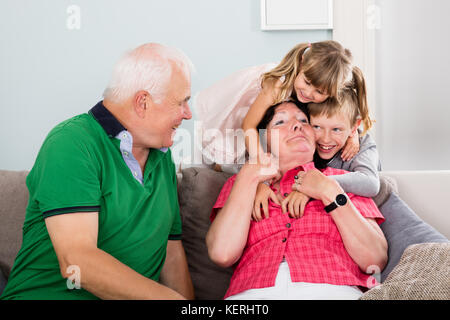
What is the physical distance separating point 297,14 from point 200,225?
1216mm

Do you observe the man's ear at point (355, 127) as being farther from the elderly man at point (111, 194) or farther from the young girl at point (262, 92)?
the elderly man at point (111, 194)

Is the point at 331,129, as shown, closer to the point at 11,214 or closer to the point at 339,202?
the point at 339,202

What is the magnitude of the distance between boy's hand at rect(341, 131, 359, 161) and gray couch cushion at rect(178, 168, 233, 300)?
437mm

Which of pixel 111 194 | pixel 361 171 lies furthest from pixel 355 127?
pixel 111 194

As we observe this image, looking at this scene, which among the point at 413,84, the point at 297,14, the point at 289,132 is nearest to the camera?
the point at 289,132

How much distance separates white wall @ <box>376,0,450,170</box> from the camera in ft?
7.90

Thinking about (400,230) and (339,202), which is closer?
(339,202)

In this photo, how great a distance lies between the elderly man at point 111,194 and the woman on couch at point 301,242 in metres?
0.21

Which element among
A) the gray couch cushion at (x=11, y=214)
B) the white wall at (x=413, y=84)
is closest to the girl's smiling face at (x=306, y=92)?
the white wall at (x=413, y=84)

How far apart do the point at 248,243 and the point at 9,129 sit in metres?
1.55

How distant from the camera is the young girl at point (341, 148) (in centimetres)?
147

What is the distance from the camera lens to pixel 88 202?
43.4 inches

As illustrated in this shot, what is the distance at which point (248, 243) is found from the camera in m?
1.48
